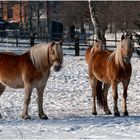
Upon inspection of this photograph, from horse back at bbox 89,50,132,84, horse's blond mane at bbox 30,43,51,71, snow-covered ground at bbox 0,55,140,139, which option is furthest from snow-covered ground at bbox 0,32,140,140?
horse's blond mane at bbox 30,43,51,71

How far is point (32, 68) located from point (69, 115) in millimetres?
1815

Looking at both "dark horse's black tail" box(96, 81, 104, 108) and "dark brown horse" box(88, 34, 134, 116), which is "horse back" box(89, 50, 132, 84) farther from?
"dark horse's black tail" box(96, 81, 104, 108)

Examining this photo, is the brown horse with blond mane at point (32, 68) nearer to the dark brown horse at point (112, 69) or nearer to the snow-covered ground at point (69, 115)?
the snow-covered ground at point (69, 115)

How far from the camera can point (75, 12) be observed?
46812 millimetres

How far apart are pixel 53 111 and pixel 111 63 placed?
2247 millimetres

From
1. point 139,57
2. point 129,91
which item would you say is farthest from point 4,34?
point 129,91

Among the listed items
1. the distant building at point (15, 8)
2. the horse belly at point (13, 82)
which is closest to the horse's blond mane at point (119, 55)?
the horse belly at point (13, 82)

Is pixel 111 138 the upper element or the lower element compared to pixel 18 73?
lower

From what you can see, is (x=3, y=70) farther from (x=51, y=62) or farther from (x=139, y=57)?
(x=139, y=57)

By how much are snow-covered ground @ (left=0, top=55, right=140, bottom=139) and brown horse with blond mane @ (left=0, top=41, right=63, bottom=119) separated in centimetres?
69

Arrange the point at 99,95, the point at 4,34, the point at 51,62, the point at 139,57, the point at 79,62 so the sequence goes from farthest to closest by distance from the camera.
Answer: the point at 4,34 < the point at 139,57 < the point at 79,62 < the point at 99,95 < the point at 51,62

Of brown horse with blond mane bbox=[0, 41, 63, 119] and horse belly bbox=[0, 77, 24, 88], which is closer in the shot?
brown horse with blond mane bbox=[0, 41, 63, 119]

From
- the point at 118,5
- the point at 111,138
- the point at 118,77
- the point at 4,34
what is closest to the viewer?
the point at 111,138

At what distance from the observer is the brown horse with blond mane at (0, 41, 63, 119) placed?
910 centimetres
